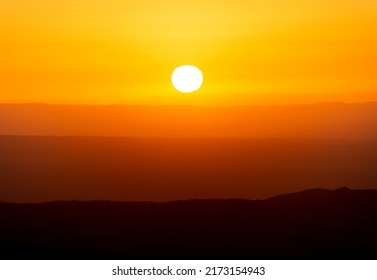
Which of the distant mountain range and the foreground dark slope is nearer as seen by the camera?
the foreground dark slope

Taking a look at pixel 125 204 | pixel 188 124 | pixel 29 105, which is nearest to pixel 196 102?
pixel 188 124

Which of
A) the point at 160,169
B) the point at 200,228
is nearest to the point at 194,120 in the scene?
the point at 160,169

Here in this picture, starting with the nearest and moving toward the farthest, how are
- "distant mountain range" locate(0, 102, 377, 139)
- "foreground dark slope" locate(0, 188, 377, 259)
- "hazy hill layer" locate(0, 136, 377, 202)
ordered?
"foreground dark slope" locate(0, 188, 377, 259) → "hazy hill layer" locate(0, 136, 377, 202) → "distant mountain range" locate(0, 102, 377, 139)

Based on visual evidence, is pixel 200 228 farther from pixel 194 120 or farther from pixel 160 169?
pixel 194 120

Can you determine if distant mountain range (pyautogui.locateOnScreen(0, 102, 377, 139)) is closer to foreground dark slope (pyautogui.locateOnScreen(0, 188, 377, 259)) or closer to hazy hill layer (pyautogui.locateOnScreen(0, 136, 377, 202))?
hazy hill layer (pyautogui.locateOnScreen(0, 136, 377, 202))

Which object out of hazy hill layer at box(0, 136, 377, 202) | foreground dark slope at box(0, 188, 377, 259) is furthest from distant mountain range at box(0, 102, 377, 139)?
foreground dark slope at box(0, 188, 377, 259)

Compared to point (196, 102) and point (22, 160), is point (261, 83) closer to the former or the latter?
point (196, 102)
